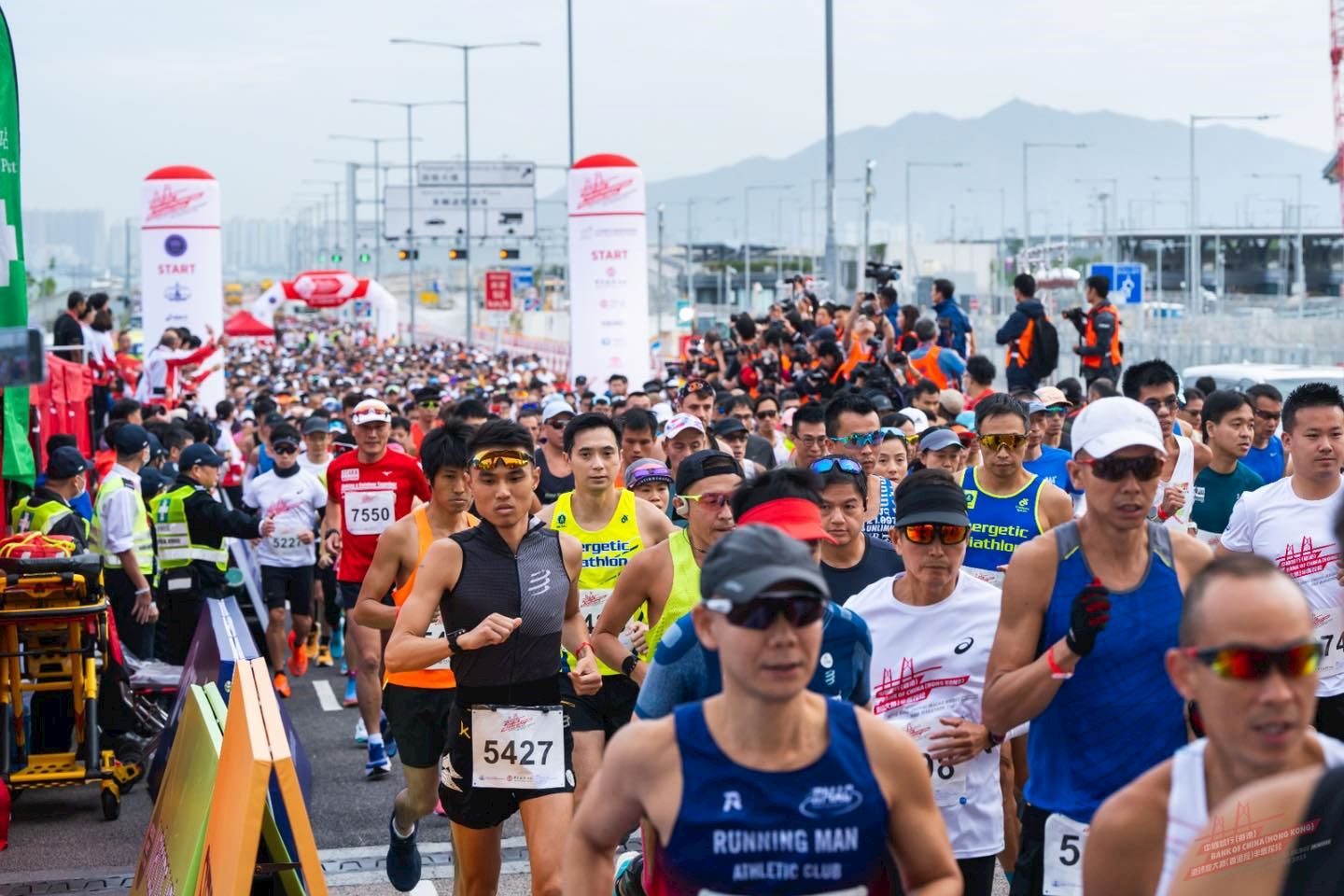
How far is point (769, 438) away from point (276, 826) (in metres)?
8.87

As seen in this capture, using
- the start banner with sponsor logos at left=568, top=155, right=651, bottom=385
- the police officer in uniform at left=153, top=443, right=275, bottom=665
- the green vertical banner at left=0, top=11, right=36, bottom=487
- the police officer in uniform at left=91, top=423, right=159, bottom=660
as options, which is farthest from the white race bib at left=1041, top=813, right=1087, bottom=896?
the start banner with sponsor logos at left=568, top=155, right=651, bottom=385

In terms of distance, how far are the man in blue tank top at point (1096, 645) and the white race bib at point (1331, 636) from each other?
225cm

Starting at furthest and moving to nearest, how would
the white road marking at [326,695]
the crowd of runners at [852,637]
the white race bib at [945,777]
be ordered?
the white road marking at [326,695]
the white race bib at [945,777]
the crowd of runners at [852,637]

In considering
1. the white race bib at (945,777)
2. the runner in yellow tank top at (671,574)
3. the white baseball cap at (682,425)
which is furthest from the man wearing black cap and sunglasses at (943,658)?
the white baseball cap at (682,425)

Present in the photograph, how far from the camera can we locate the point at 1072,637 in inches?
173

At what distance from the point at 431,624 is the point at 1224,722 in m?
5.35

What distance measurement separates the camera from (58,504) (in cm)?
1102

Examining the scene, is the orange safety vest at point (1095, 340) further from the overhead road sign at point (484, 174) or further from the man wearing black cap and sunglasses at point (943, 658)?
the overhead road sign at point (484, 174)

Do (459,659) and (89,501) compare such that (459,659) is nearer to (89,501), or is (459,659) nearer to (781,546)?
(781,546)

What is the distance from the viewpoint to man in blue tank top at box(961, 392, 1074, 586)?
25.6 ft

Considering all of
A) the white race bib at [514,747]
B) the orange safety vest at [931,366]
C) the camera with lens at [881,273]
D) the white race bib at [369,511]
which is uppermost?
the camera with lens at [881,273]

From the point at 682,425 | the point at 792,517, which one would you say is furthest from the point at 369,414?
the point at 792,517

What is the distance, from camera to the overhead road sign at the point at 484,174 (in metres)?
64.8

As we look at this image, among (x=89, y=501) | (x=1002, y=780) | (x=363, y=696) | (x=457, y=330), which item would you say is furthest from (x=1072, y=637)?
(x=457, y=330)
